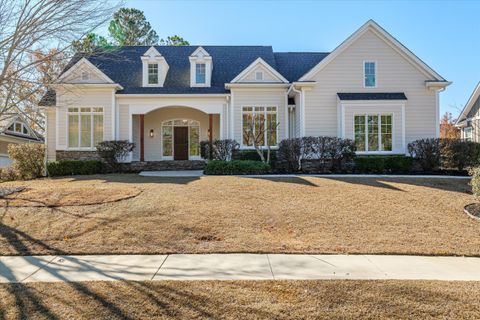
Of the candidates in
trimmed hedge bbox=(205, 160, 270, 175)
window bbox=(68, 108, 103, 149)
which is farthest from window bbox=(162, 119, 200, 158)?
trimmed hedge bbox=(205, 160, 270, 175)

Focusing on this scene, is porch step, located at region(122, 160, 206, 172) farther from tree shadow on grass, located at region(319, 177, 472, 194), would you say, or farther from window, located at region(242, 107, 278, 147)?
tree shadow on grass, located at region(319, 177, 472, 194)

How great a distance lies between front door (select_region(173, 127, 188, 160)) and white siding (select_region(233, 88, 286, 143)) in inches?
153

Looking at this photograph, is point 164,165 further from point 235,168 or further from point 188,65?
point 188,65

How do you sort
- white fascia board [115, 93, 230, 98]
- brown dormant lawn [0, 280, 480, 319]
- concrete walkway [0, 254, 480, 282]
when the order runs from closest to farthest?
brown dormant lawn [0, 280, 480, 319]
concrete walkway [0, 254, 480, 282]
white fascia board [115, 93, 230, 98]

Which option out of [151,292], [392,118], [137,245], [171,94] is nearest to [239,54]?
[171,94]

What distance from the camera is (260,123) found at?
17469 millimetres

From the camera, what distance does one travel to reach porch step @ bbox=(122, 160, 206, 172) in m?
17.0

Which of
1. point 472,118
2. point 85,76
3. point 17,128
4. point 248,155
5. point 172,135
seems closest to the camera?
point 248,155

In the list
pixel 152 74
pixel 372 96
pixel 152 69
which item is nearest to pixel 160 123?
pixel 152 74

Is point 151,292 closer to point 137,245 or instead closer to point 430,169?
point 137,245

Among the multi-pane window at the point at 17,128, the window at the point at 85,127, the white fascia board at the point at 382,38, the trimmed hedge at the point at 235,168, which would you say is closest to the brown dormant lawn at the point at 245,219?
the trimmed hedge at the point at 235,168

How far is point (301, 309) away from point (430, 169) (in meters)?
13.1

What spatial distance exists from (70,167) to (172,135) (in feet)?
19.5

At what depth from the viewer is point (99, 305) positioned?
368cm
